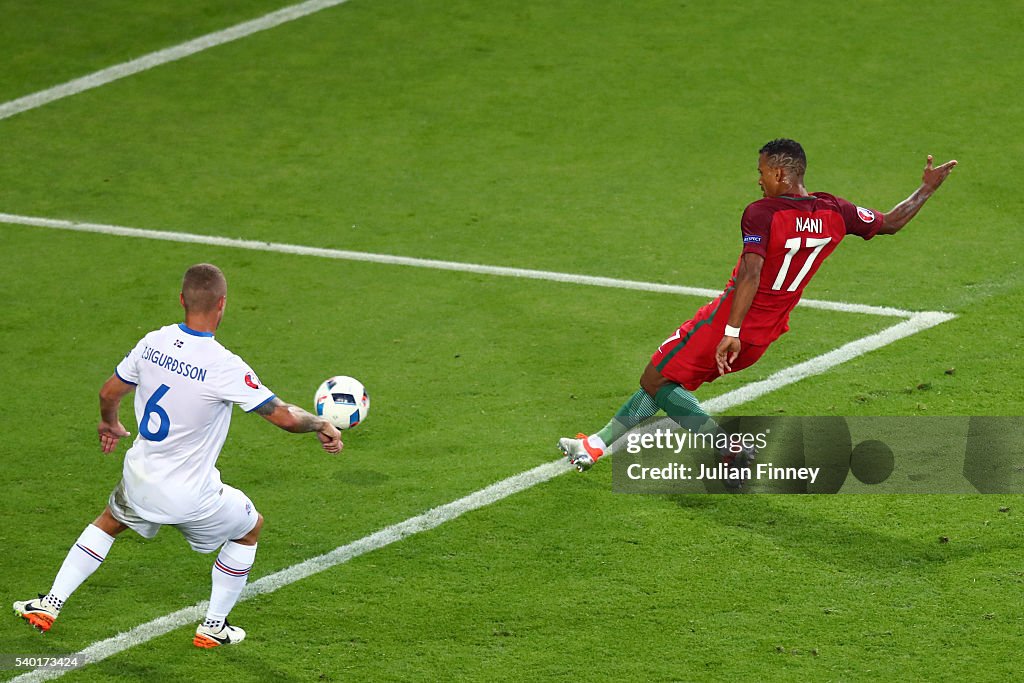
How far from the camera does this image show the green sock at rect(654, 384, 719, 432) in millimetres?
8234

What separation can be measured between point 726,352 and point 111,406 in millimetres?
→ 3164

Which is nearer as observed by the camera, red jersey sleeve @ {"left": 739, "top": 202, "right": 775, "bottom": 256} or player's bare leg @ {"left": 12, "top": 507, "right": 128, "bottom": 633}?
player's bare leg @ {"left": 12, "top": 507, "right": 128, "bottom": 633}

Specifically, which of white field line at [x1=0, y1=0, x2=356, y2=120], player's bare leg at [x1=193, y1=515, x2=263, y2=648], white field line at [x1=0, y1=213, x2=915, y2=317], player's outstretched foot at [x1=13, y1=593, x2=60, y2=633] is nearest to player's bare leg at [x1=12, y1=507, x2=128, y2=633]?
player's outstretched foot at [x1=13, y1=593, x2=60, y2=633]

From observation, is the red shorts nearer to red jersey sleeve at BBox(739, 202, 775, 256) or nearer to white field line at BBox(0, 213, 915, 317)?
red jersey sleeve at BBox(739, 202, 775, 256)

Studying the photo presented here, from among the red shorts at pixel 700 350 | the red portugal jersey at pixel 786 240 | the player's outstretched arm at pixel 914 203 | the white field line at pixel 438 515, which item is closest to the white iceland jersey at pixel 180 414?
the white field line at pixel 438 515

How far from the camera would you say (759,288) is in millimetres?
7930

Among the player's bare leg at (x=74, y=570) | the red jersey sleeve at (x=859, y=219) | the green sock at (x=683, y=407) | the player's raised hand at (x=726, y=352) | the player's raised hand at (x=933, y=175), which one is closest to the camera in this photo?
the player's bare leg at (x=74, y=570)

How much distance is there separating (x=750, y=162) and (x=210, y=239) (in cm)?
524

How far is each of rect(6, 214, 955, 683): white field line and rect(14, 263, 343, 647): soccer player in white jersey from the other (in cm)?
29

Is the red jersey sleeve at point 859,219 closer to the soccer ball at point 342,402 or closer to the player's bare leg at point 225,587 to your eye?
the soccer ball at point 342,402

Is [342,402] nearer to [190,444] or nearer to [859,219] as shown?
[190,444]

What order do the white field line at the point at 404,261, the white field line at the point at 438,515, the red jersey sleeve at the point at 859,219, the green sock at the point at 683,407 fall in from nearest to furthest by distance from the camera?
the white field line at the point at 438,515 → the red jersey sleeve at the point at 859,219 → the green sock at the point at 683,407 → the white field line at the point at 404,261

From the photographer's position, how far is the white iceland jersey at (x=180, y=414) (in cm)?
642

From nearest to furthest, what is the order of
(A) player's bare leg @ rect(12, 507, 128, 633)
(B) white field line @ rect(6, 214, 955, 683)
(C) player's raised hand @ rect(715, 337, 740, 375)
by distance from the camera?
1. (A) player's bare leg @ rect(12, 507, 128, 633)
2. (B) white field line @ rect(6, 214, 955, 683)
3. (C) player's raised hand @ rect(715, 337, 740, 375)
